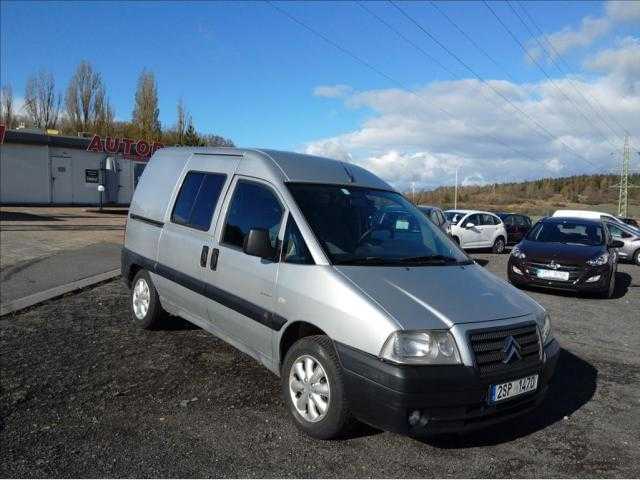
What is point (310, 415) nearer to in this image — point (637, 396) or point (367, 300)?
point (367, 300)

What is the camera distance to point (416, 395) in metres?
3.23

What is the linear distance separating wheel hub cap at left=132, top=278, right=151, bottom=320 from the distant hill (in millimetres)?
65930

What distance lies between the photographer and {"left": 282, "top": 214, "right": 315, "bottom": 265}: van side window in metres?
3.98

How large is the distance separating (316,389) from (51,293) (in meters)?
5.58

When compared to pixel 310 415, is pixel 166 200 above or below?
above

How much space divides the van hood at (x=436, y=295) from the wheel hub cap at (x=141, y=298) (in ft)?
10.3

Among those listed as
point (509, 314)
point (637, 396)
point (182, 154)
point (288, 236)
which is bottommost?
point (637, 396)

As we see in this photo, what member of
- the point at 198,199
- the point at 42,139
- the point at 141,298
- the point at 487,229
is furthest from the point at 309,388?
the point at 42,139

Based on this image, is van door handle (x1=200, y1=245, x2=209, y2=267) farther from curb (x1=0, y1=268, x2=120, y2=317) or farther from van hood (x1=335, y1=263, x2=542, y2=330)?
curb (x1=0, y1=268, x2=120, y2=317)

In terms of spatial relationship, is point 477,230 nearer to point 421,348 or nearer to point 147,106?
point 421,348

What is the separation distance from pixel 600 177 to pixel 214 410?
111m

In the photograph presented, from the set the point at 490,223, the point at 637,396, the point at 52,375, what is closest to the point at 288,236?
the point at 52,375

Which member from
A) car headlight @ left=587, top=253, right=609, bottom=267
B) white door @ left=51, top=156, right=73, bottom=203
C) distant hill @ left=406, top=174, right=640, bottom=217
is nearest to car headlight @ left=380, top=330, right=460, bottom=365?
car headlight @ left=587, top=253, right=609, bottom=267

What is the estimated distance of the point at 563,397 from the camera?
469 cm
